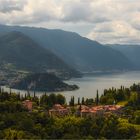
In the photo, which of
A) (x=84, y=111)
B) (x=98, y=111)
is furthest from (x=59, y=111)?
(x=98, y=111)

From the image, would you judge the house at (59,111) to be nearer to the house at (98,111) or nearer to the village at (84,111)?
the village at (84,111)

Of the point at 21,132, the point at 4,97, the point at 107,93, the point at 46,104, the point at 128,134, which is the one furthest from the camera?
the point at 107,93

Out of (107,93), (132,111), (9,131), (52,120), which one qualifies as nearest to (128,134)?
(52,120)

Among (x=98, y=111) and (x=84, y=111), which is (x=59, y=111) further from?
(x=98, y=111)

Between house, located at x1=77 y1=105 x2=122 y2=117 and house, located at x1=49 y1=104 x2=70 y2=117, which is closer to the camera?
house, located at x1=49 y1=104 x2=70 y2=117

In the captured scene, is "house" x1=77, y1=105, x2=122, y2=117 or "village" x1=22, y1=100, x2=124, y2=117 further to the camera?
"house" x1=77, y1=105, x2=122, y2=117

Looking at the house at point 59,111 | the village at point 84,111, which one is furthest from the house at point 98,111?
the house at point 59,111

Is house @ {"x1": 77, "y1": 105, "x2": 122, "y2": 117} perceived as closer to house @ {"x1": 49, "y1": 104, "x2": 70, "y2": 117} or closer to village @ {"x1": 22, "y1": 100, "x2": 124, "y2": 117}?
village @ {"x1": 22, "y1": 100, "x2": 124, "y2": 117}

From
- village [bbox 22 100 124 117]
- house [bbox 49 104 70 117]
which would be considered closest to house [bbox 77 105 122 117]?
village [bbox 22 100 124 117]

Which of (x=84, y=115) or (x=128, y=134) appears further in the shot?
(x=84, y=115)

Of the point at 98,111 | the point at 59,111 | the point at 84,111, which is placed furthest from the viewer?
the point at 98,111

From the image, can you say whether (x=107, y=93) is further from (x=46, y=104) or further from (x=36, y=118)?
(x=36, y=118)
